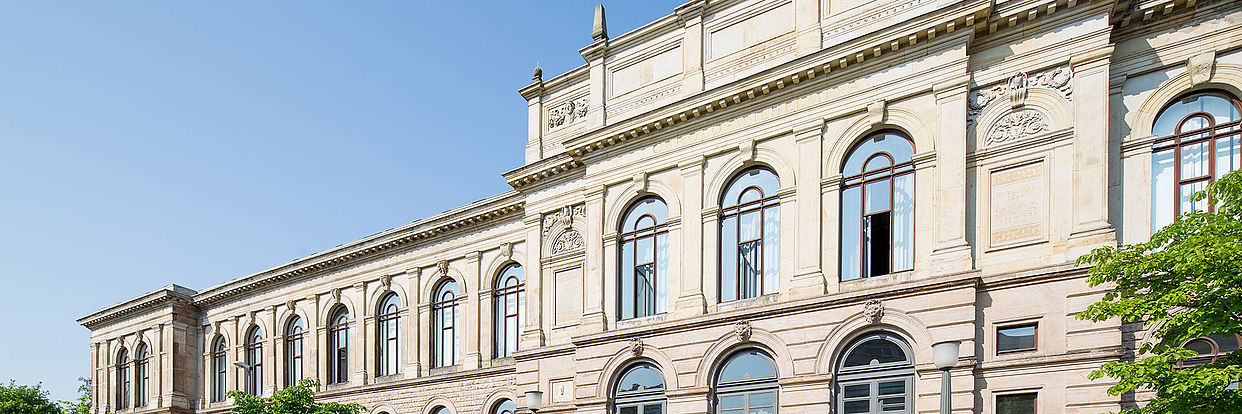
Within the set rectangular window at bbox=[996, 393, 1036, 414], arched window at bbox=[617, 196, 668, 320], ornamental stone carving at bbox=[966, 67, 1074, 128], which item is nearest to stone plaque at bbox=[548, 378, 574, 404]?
arched window at bbox=[617, 196, 668, 320]

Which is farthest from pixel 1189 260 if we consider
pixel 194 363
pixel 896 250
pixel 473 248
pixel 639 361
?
pixel 194 363

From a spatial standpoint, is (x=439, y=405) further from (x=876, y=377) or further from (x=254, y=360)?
(x=876, y=377)

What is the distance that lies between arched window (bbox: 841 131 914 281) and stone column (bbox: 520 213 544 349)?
34.9 ft

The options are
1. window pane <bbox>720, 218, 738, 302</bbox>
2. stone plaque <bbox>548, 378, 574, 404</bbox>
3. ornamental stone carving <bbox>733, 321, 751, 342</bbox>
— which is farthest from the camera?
stone plaque <bbox>548, 378, 574, 404</bbox>

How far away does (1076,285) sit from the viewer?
729 inches

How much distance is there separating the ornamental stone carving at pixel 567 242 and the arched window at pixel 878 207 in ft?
29.0

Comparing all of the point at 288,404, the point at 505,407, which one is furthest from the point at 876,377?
the point at 288,404

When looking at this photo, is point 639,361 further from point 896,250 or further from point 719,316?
point 896,250

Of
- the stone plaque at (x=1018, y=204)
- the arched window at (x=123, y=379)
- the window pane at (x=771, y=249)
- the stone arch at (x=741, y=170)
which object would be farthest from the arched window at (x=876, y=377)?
the arched window at (x=123, y=379)

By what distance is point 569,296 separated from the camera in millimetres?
28234

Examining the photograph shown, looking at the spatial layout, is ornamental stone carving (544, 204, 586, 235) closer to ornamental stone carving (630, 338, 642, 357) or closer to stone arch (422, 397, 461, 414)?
ornamental stone carving (630, 338, 642, 357)

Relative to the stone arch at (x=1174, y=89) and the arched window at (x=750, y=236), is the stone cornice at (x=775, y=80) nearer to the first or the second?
the arched window at (x=750, y=236)

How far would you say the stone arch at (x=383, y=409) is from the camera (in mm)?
35550

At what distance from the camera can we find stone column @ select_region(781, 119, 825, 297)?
2212cm
